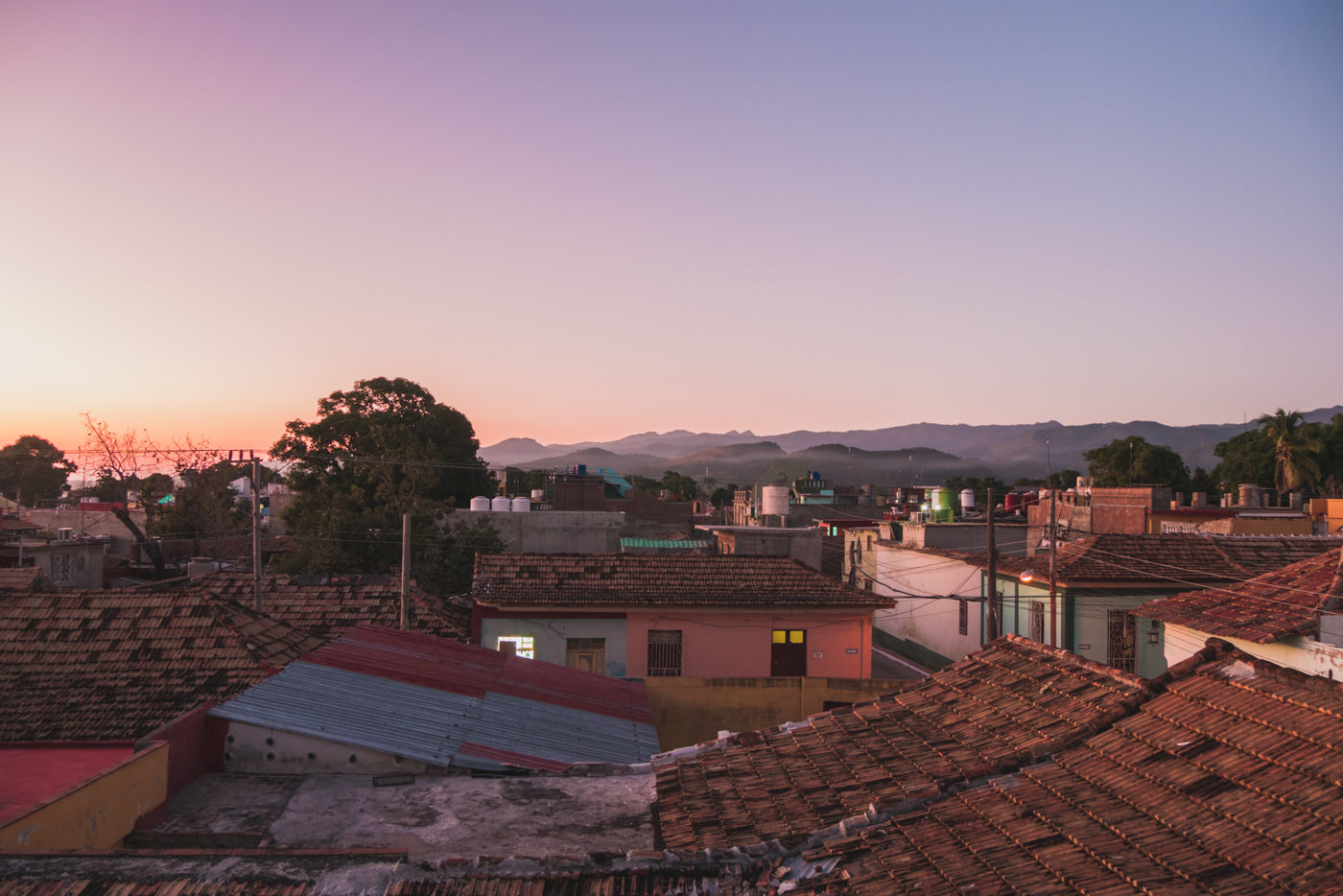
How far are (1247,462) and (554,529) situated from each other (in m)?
61.6

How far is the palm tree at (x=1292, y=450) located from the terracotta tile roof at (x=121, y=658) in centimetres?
6847

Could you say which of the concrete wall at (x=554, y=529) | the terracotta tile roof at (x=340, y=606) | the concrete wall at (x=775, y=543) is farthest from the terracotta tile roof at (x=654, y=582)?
the concrete wall at (x=554, y=529)

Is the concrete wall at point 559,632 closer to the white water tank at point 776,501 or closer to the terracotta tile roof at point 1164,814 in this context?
the terracotta tile roof at point 1164,814

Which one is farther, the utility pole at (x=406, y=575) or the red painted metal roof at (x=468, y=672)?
the utility pole at (x=406, y=575)

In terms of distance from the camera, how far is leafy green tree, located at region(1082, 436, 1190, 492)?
70500 mm

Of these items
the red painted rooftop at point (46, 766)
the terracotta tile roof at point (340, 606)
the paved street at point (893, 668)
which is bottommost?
the paved street at point (893, 668)

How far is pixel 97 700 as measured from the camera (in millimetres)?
12562

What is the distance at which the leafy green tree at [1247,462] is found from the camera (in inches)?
2731

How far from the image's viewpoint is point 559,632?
77.4ft

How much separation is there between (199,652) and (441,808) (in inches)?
281

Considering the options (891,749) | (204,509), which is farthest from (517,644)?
(204,509)

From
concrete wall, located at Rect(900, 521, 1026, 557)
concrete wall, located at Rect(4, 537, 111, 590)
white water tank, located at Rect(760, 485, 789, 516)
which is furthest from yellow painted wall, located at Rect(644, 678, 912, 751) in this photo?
white water tank, located at Rect(760, 485, 789, 516)

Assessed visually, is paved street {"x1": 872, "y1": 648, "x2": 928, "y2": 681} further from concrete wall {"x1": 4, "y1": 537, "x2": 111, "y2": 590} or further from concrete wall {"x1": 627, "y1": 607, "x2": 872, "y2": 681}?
concrete wall {"x1": 4, "y1": 537, "x2": 111, "y2": 590}

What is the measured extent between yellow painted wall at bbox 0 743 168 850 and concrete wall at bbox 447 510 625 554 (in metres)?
28.3
